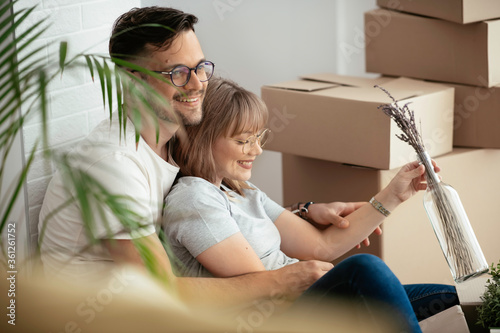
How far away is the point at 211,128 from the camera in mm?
1562

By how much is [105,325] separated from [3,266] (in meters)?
0.19

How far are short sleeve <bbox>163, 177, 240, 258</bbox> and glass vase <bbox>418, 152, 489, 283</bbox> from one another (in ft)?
1.50

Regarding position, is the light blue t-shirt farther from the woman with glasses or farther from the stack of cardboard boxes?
the stack of cardboard boxes

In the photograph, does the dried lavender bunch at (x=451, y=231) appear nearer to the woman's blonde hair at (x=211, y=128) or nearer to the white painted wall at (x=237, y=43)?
the woman's blonde hair at (x=211, y=128)

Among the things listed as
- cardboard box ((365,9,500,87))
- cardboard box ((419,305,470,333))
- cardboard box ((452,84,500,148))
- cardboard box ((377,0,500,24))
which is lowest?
cardboard box ((419,305,470,333))

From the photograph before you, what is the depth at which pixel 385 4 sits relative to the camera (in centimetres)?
222

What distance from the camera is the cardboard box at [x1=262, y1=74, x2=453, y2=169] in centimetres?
189

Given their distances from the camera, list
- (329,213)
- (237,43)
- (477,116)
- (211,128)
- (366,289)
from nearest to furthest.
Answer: (366,289) < (211,128) < (329,213) < (477,116) < (237,43)

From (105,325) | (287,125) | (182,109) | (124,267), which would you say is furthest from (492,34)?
(105,325)

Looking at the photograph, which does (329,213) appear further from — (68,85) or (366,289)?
(68,85)

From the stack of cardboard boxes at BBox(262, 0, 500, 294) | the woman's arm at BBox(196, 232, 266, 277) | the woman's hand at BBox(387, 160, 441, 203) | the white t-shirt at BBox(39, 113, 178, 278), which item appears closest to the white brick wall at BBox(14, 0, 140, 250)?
the white t-shirt at BBox(39, 113, 178, 278)

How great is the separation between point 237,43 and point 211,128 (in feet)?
3.93

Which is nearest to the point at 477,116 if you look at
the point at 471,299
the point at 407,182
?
the point at 407,182

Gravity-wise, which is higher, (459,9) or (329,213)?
(459,9)
